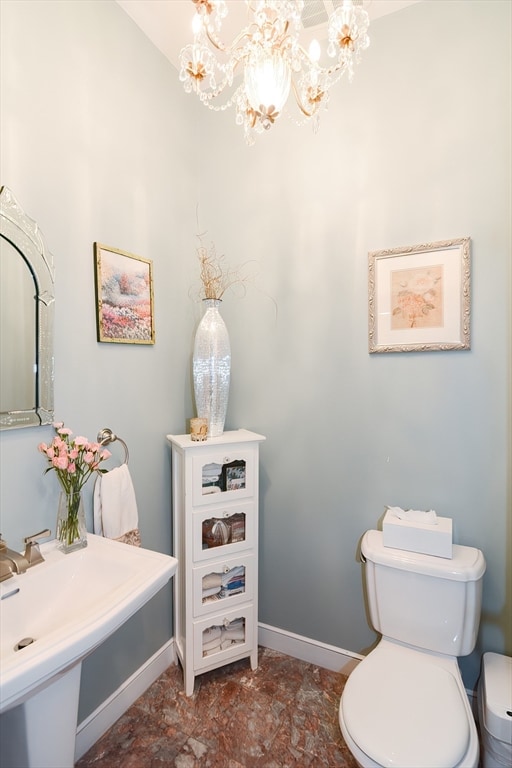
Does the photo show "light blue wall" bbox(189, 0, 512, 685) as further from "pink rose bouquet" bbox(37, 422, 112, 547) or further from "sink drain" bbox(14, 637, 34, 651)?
"sink drain" bbox(14, 637, 34, 651)

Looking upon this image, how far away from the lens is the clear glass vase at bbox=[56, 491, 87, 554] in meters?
1.28

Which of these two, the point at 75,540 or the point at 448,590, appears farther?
the point at 448,590

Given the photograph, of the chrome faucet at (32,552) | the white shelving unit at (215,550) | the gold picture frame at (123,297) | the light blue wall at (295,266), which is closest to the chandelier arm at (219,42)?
the light blue wall at (295,266)

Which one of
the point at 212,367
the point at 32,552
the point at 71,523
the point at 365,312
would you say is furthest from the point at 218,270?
the point at 32,552

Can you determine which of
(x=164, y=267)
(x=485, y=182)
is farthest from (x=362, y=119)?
(x=164, y=267)

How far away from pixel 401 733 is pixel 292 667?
36.7 inches

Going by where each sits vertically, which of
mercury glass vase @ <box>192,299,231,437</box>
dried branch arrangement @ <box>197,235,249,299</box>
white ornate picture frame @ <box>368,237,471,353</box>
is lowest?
mercury glass vase @ <box>192,299,231,437</box>

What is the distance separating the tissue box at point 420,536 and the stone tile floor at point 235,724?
0.81 m

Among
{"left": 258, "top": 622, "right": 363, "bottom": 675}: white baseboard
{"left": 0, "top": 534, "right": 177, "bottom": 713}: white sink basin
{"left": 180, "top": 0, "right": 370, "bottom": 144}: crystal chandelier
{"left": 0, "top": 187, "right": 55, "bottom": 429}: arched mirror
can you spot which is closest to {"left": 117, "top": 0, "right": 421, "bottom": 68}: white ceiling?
{"left": 180, "top": 0, "right": 370, "bottom": 144}: crystal chandelier

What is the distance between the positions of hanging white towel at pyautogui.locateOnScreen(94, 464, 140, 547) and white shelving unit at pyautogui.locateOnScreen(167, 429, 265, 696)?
0.83 feet

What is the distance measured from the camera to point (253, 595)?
5.99ft

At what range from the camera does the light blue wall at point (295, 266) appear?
1.40 m

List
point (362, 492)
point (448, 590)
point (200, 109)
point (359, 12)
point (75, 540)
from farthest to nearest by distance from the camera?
point (200, 109) < point (362, 492) < point (448, 590) < point (75, 540) < point (359, 12)

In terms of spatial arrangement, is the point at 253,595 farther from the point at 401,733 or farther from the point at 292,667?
the point at 401,733
